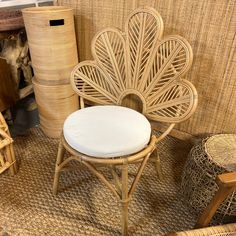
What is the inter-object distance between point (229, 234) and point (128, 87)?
0.85 m

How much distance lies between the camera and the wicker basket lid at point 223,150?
1107 mm

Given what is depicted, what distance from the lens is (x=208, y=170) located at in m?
1.13

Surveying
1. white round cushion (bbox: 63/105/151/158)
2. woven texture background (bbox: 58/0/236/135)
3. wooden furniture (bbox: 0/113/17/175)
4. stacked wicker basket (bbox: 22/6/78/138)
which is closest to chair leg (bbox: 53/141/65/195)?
white round cushion (bbox: 63/105/151/158)

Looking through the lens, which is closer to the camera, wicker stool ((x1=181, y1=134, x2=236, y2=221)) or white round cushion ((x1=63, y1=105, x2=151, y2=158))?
white round cushion ((x1=63, y1=105, x2=151, y2=158))

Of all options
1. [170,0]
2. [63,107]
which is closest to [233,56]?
[170,0]

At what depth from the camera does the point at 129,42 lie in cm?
133

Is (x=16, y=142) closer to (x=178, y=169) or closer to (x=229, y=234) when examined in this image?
(x=178, y=169)

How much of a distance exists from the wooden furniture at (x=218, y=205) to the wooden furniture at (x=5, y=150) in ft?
3.26

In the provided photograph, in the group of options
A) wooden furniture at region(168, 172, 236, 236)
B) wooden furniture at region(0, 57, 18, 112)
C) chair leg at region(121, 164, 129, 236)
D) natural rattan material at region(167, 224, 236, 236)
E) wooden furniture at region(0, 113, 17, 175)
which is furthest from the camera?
wooden furniture at region(0, 57, 18, 112)

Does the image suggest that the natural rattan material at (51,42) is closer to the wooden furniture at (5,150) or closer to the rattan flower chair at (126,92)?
the rattan flower chair at (126,92)

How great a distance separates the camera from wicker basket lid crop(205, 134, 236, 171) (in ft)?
3.63

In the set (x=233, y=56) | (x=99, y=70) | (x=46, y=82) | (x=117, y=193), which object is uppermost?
(x=233, y=56)

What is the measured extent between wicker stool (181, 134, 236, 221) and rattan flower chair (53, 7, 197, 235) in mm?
223

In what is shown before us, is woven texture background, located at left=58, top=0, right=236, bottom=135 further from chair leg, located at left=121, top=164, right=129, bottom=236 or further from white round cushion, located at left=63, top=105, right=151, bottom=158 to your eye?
chair leg, located at left=121, top=164, right=129, bottom=236
